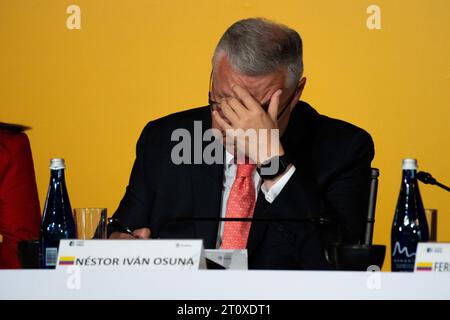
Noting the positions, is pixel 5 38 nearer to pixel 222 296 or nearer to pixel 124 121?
pixel 124 121

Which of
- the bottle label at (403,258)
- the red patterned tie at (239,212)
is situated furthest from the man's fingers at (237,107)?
the bottle label at (403,258)

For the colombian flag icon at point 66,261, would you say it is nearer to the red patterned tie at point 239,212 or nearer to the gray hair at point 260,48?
the red patterned tie at point 239,212

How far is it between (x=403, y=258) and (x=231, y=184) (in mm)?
668

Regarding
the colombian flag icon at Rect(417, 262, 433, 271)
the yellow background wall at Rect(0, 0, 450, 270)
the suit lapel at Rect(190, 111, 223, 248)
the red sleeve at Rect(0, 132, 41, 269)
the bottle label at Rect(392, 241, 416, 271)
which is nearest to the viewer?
the colombian flag icon at Rect(417, 262, 433, 271)

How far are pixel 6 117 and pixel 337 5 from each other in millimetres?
1205

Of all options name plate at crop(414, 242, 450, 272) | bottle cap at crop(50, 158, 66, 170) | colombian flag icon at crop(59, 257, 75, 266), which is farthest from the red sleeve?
name plate at crop(414, 242, 450, 272)

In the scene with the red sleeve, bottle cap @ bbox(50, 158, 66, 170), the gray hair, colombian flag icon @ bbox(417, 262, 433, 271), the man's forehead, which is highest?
the gray hair

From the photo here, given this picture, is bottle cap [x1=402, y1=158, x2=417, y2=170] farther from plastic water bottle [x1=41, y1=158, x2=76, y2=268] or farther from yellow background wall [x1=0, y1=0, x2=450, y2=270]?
yellow background wall [x1=0, y1=0, x2=450, y2=270]

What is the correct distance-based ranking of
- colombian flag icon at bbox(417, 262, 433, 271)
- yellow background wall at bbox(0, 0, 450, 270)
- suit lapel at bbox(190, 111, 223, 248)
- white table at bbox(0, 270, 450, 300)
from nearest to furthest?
1. white table at bbox(0, 270, 450, 300)
2. colombian flag icon at bbox(417, 262, 433, 271)
3. suit lapel at bbox(190, 111, 223, 248)
4. yellow background wall at bbox(0, 0, 450, 270)

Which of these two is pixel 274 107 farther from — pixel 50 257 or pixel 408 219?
pixel 50 257

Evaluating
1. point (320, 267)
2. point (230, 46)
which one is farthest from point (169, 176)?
point (320, 267)

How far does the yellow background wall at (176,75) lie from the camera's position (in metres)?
2.73

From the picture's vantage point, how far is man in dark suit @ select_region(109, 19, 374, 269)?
1747 mm

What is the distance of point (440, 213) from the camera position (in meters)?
2.76
